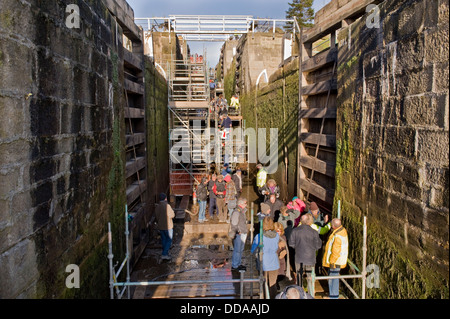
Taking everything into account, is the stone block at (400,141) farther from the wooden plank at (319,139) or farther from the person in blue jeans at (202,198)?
the person in blue jeans at (202,198)

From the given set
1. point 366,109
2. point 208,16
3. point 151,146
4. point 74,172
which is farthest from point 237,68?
point 74,172

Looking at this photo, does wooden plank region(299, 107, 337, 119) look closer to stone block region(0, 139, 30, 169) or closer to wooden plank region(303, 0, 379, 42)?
wooden plank region(303, 0, 379, 42)

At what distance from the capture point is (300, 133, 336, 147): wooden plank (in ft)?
24.1

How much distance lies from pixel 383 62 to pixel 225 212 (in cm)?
635

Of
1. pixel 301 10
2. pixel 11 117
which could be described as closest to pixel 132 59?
pixel 11 117

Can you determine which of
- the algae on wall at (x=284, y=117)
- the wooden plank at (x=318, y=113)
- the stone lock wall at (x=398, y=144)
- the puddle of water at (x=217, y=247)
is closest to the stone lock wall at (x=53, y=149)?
the puddle of water at (x=217, y=247)

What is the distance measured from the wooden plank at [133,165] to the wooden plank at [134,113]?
1.09 m

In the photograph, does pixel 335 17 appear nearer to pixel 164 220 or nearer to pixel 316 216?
pixel 316 216

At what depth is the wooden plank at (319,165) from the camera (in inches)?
288

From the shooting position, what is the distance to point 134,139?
8531 millimetres

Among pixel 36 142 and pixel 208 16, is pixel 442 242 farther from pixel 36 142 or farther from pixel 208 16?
pixel 208 16

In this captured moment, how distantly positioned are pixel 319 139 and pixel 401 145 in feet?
11.6

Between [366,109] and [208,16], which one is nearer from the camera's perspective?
[366,109]

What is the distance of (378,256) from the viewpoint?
500cm
